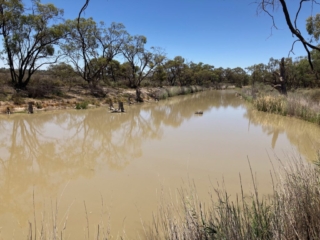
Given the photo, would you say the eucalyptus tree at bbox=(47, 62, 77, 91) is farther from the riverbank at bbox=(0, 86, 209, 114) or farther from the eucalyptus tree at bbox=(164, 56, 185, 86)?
the eucalyptus tree at bbox=(164, 56, 185, 86)

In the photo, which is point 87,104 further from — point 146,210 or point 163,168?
point 146,210

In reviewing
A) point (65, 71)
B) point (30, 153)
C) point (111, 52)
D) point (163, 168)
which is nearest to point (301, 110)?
point (163, 168)

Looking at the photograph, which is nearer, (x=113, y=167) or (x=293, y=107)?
(x=113, y=167)

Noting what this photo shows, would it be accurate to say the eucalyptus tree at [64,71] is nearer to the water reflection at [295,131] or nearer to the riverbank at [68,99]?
the riverbank at [68,99]

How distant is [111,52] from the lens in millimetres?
27250

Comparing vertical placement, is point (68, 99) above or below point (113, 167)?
above

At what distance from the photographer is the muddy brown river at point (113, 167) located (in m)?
3.40

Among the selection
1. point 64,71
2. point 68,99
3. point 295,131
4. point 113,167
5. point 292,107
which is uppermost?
point 64,71

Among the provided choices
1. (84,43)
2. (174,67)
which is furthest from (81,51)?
(174,67)

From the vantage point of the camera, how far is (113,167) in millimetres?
5688

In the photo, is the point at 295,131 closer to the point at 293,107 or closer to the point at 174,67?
the point at 293,107

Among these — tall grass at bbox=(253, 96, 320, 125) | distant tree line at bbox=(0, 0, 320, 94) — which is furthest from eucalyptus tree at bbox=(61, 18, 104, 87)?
tall grass at bbox=(253, 96, 320, 125)

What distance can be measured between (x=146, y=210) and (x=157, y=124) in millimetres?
8727

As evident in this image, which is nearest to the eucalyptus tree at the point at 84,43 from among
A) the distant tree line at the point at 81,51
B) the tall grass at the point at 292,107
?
the distant tree line at the point at 81,51
